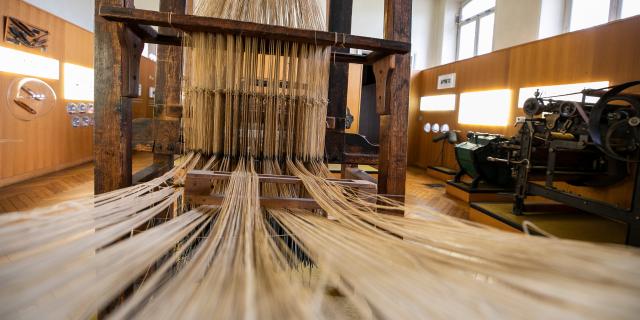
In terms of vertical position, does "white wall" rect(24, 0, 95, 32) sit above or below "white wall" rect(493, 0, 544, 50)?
below

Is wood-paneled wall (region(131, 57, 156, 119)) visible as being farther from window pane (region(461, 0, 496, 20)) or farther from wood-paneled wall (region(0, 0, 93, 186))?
window pane (region(461, 0, 496, 20))

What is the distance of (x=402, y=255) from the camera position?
0.52m

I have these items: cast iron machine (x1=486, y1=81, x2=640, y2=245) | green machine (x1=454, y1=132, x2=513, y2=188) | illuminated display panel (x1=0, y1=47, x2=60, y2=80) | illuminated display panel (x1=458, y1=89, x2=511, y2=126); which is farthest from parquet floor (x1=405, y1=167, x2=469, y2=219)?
illuminated display panel (x1=0, y1=47, x2=60, y2=80)

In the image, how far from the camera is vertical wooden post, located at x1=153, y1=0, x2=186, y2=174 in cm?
170

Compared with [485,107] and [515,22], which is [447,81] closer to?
[485,107]

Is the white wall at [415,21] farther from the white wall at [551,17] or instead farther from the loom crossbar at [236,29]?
the loom crossbar at [236,29]

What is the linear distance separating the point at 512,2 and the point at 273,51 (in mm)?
6565

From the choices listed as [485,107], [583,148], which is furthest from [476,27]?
[583,148]

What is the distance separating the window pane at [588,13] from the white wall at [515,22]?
495mm

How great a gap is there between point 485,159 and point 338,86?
3.49 m

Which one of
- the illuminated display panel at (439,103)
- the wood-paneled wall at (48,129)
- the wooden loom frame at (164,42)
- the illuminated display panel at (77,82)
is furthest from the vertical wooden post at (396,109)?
the illuminated display panel at (439,103)

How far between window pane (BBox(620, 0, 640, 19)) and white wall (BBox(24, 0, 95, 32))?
25.9 ft

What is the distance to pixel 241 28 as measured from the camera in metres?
1.05

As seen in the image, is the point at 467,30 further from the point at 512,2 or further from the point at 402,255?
the point at 402,255
